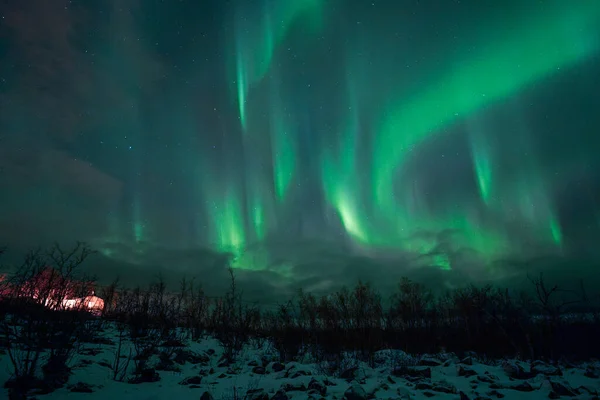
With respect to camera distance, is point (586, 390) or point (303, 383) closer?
point (586, 390)

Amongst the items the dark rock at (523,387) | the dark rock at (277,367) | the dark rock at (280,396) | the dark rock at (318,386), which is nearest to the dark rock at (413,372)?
the dark rock at (523,387)

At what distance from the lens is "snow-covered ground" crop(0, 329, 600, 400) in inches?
387

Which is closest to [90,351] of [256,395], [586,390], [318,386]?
[256,395]

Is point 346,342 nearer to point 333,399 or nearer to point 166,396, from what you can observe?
point 333,399

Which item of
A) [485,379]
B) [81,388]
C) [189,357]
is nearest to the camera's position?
[81,388]

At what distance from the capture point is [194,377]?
11.8 m

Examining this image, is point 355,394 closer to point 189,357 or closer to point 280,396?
point 280,396

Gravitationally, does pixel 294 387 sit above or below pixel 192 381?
below

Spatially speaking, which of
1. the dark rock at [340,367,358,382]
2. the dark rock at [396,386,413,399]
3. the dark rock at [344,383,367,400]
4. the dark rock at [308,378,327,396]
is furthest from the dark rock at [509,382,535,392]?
the dark rock at [308,378,327,396]

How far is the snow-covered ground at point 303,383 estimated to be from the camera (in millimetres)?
9836

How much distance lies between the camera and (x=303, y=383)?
1106 cm

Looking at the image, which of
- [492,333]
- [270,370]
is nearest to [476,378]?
[270,370]

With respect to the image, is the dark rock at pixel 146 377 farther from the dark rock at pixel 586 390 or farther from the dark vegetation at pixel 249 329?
the dark rock at pixel 586 390

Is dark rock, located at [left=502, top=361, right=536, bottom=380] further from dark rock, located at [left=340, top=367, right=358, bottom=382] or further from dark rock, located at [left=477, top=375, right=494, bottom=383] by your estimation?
dark rock, located at [left=340, top=367, right=358, bottom=382]
